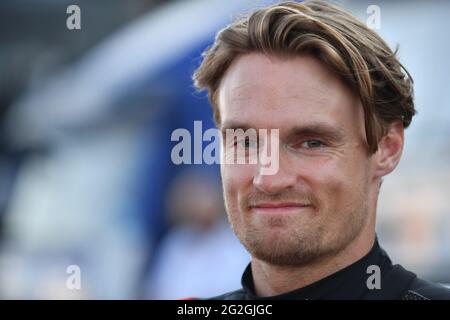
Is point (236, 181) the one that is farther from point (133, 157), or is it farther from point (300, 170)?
point (133, 157)

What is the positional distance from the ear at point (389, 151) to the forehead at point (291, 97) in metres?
0.13

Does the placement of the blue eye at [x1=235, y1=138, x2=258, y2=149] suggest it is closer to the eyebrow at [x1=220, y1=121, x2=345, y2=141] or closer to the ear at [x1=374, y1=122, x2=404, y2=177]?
the eyebrow at [x1=220, y1=121, x2=345, y2=141]

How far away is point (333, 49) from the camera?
2.00 metres

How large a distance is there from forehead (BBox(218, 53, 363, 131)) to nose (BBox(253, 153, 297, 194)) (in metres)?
0.11

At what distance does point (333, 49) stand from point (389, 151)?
1.18 feet

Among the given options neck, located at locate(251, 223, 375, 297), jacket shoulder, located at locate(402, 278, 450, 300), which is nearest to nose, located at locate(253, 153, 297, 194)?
neck, located at locate(251, 223, 375, 297)

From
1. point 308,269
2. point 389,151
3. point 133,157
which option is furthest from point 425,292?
point 133,157

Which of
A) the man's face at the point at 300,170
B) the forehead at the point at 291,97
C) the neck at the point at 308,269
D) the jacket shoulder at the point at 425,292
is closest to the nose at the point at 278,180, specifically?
the man's face at the point at 300,170

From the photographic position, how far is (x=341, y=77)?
202cm

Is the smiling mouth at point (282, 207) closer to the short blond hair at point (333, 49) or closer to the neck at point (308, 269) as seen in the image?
the neck at point (308, 269)

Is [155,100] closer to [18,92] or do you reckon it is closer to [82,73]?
[82,73]

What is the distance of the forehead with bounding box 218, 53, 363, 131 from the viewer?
6.48 ft

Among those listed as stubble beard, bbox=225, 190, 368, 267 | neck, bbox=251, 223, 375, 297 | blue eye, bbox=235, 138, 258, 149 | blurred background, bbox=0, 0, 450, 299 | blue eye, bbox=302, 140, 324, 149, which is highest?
blurred background, bbox=0, 0, 450, 299
